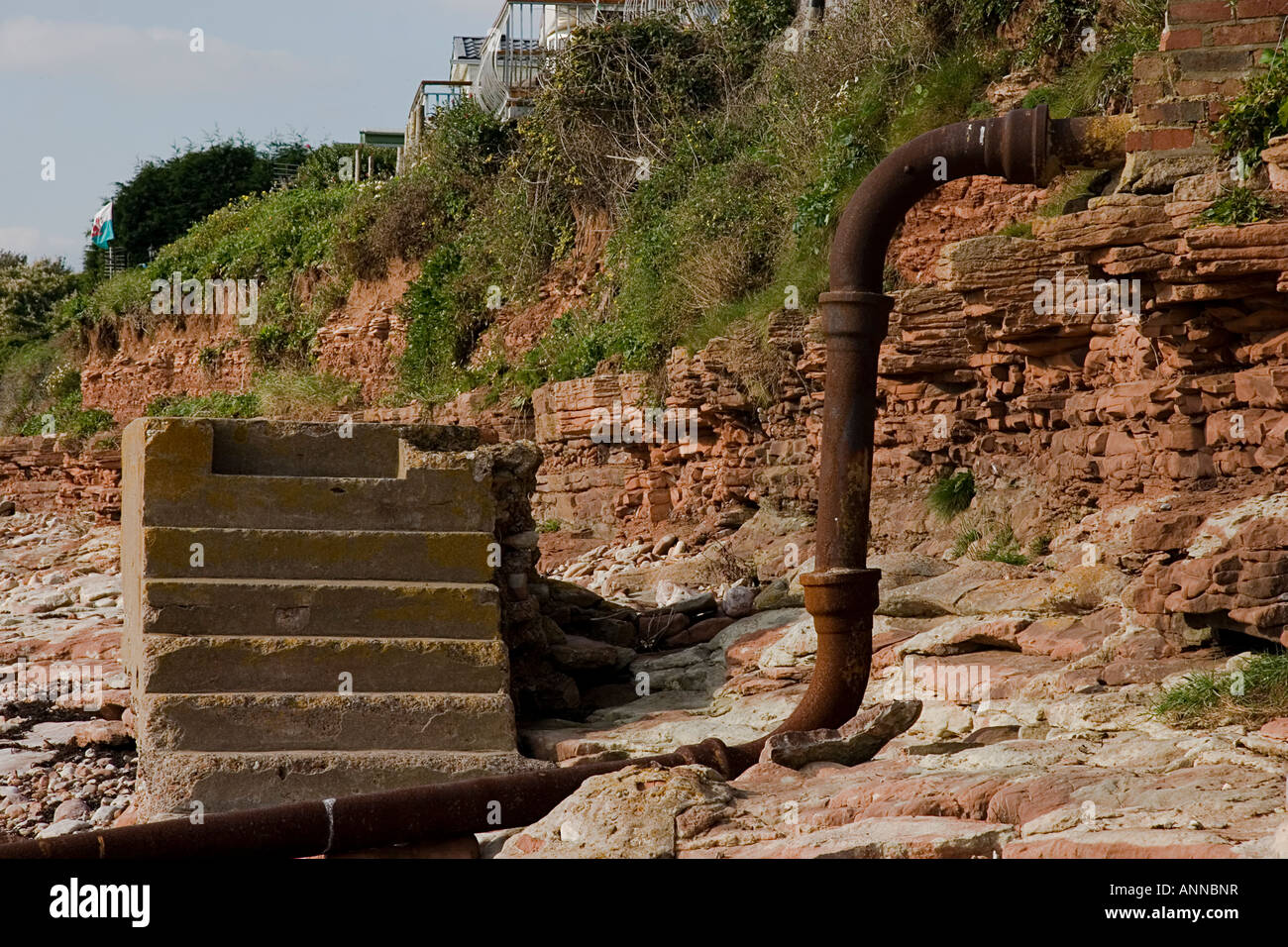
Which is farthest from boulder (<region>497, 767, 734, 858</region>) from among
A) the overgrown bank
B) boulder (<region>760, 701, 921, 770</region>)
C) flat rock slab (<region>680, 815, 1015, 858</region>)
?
the overgrown bank

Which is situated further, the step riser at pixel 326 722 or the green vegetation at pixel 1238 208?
the step riser at pixel 326 722

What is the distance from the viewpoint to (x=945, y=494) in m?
11.0

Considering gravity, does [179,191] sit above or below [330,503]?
above

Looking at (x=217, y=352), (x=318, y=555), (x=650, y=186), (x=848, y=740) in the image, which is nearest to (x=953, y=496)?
(x=848, y=740)

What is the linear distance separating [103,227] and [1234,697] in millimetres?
35924

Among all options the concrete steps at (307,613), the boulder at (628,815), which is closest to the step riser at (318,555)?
the concrete steps at (307,613)

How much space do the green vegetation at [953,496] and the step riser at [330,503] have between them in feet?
12.9

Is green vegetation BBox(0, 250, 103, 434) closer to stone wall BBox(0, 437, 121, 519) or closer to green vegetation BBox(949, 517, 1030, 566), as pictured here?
stone wall BBox(0, 437, 121, 519)

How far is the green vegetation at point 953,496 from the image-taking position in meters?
10.9

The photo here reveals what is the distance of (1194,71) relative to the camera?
24.9 ft

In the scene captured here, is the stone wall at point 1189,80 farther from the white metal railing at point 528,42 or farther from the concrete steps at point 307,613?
the white metal railing at point 528,42

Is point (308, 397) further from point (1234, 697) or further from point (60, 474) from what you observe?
point (1234, 697)

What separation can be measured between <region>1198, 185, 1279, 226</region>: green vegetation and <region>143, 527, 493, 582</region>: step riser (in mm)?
4182

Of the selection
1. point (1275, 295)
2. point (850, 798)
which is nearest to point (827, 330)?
point (1275, 295)
